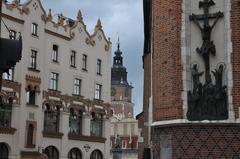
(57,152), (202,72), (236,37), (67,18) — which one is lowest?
(57,152)

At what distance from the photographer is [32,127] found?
3922cm

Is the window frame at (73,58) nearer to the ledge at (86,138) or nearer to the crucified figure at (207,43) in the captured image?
the ledge at (86,138)

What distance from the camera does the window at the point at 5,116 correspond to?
36.6 meters

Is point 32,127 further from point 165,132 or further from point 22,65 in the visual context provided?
point 165,132

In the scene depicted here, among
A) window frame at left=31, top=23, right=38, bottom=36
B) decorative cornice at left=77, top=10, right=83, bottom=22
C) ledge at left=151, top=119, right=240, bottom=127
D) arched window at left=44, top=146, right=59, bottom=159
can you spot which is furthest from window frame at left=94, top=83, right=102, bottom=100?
ledge at left=151, top=119, right=240, bottom=127

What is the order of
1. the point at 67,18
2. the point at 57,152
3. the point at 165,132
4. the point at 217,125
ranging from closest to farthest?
1. the point at 217,125
2. the point at 165,132
3. the point at 57,152
4. the point at 67,18

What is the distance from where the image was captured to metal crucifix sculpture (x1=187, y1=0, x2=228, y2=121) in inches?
474

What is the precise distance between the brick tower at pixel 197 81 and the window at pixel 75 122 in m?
30.9

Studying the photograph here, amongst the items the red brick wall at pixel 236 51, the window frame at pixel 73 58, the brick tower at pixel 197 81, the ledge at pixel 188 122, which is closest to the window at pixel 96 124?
the window frame at pixel 73 58

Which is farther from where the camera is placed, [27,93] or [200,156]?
[27,93]

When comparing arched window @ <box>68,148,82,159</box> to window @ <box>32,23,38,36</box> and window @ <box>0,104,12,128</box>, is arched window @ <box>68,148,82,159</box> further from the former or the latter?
window @ <box>32,23,38,36</box>

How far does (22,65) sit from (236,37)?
94.3 feet

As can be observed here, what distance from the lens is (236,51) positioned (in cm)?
1229

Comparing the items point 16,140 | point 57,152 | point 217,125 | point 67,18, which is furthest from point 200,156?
point 67,18
